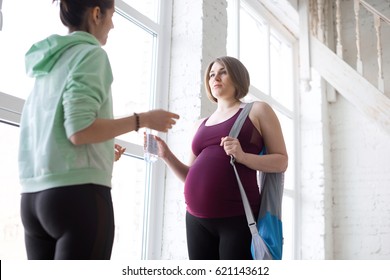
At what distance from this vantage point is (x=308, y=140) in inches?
181

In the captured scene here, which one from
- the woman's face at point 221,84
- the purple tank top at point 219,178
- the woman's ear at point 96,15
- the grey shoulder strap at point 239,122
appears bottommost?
the purple tank top at point 219,178

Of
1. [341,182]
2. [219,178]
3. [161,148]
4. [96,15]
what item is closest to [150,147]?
[161,148]

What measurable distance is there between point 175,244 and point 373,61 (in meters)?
3.16

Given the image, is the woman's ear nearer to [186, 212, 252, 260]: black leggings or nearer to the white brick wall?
[186, 212, 252, 260]: black leggings

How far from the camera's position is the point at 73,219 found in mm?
955

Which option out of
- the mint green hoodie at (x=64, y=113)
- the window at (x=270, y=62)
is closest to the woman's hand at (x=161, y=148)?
the mint green hoodie at (x=64, y=113)

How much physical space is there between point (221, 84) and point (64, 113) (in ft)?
2.91

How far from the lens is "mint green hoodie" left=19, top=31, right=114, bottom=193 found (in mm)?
997

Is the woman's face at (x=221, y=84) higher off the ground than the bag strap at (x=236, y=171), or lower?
higher

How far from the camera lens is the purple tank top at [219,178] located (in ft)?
5.12

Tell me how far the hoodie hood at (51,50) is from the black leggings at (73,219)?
308 mm

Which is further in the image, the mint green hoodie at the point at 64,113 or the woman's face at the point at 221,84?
the woman's face at the point at 221,84

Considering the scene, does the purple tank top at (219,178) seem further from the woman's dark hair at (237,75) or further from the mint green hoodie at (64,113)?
the mint green hoodie at (64,113)

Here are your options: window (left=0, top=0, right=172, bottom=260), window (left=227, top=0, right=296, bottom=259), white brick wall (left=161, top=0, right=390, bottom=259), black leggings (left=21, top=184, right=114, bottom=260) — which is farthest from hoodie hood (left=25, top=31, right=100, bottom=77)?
white brick wall (left=161, top=0, right=390, bottom=259)
